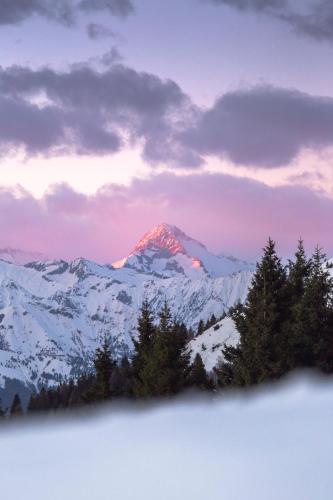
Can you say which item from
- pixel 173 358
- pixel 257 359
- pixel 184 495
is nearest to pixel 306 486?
pixel 184 495

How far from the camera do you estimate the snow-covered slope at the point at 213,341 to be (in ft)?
305

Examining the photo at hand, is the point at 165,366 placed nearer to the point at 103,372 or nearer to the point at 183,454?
the point at 103,372

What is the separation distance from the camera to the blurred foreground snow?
8.84ft

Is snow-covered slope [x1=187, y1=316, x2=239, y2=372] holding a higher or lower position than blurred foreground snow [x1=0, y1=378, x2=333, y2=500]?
higher

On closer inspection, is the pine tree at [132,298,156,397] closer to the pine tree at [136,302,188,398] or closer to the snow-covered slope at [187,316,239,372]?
the pine tree at [136,302,188,398]

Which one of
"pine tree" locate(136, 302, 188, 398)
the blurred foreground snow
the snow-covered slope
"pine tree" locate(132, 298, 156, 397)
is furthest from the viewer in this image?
the snow-covered slope

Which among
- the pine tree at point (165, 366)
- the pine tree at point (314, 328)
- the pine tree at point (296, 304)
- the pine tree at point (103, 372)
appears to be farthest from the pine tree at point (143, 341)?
the pine tree at point (314, 328)

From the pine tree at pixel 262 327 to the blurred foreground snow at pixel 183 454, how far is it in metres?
31.7

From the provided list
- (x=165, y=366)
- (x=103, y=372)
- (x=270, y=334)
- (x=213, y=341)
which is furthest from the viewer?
(x=213, y=341)

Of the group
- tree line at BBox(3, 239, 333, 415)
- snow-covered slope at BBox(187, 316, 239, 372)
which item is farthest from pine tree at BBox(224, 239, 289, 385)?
snow-covered slope at BBox(187, 316, 239, 372)

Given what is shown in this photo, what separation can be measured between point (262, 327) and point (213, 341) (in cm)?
6726

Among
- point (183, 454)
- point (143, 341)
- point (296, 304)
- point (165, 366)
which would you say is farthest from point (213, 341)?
point (183, 454)

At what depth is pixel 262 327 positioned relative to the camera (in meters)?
36.7

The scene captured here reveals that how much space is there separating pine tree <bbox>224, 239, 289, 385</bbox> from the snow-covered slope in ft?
160
